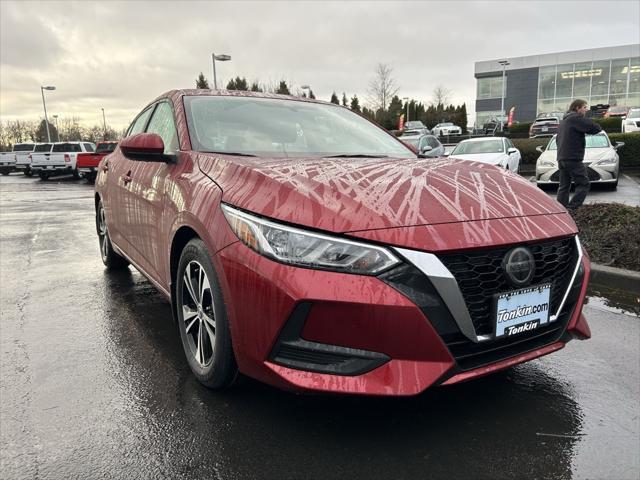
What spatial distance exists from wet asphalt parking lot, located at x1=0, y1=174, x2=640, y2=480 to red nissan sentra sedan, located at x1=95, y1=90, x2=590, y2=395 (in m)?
0.31

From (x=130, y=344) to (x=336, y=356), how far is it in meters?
1.92

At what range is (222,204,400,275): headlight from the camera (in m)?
1.99

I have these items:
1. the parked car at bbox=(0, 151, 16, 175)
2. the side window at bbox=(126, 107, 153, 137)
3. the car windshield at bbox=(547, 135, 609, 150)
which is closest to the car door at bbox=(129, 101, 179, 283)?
the side window at bbox=(126, 107, 153, 137)

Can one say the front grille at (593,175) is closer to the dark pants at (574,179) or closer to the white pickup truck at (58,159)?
the dark pants at (574,179)

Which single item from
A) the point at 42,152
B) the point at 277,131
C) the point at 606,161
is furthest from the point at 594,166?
the point at 42,152

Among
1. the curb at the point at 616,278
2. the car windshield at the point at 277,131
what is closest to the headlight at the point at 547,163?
the curb at the point at 616,278

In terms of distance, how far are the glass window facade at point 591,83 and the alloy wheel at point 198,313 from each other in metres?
58.8

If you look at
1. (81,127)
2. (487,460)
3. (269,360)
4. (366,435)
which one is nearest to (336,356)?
(269,360)

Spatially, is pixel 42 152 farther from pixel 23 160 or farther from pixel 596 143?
pixel 596 143

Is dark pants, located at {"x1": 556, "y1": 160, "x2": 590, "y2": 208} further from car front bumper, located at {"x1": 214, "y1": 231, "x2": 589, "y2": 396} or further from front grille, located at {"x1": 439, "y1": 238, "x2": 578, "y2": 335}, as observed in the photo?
car front bumper, located at {"x1": 214, "y1": 231, "x2": 589, "y2": 396}

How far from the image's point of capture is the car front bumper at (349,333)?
6.41 ft

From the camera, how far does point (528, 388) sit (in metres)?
2.78

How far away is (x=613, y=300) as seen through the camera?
14.7 ft

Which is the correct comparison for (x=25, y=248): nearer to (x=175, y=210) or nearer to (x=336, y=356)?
(x=175, y=210)
